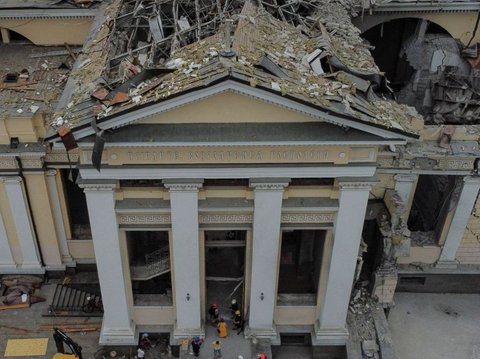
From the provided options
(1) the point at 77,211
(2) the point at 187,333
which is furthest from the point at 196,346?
(1) the point at 77,211

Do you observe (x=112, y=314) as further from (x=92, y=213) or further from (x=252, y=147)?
(x=252, y=147)

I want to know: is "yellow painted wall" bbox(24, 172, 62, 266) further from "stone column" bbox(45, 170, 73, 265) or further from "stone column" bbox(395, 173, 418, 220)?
"stone column" bbox(395, 173, 418, 220)

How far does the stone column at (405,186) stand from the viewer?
25484 mm

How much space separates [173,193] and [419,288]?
1492cm

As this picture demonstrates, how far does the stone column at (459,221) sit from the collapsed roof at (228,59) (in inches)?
157

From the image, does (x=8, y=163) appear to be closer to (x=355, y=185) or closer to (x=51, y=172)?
(x=51, y=172)

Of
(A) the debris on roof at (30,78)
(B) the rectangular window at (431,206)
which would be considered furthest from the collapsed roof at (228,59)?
(B) the rectangular window at (431,206)

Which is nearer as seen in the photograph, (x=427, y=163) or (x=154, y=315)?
(x=154, y=315)

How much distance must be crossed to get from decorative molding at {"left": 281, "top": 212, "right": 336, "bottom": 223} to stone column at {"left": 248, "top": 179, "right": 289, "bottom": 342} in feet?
1.65

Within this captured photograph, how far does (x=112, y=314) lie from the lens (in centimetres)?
2398

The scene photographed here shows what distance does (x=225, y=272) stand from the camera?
2678cm

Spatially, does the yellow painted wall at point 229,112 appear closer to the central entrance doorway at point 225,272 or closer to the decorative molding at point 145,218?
the decorative molding at point 145,218

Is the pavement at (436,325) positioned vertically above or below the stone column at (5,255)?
below

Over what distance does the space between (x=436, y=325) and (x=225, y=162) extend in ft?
47.3
